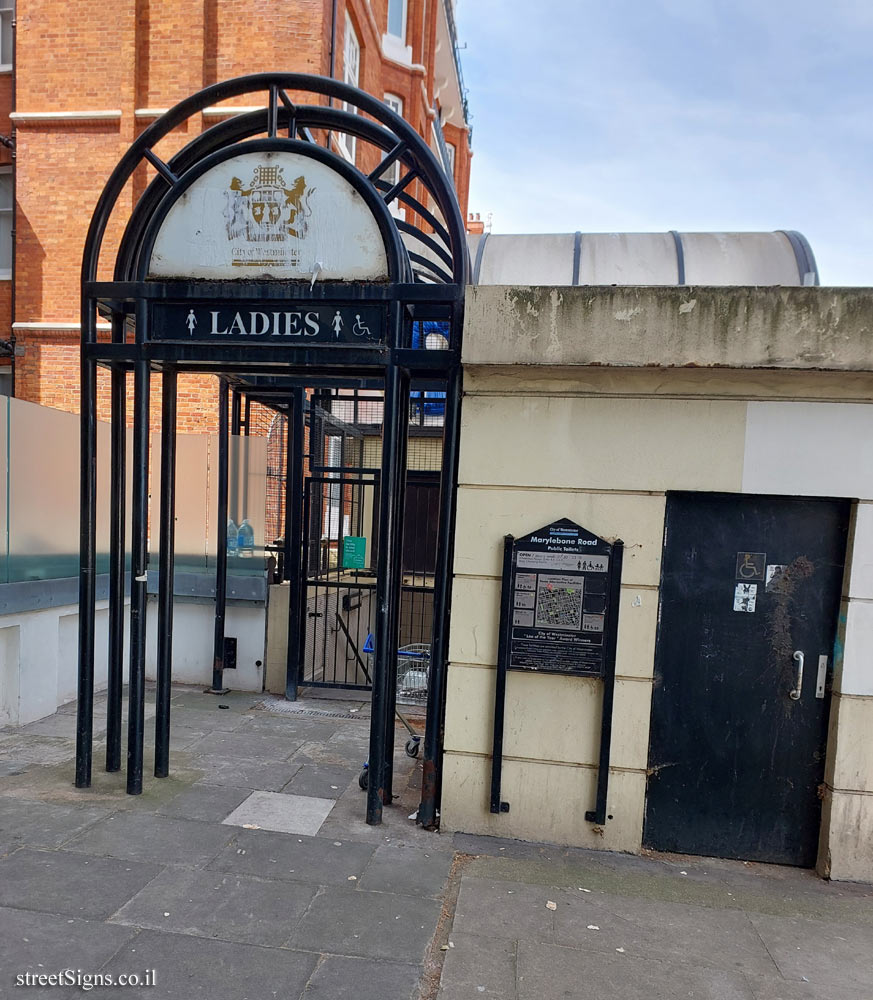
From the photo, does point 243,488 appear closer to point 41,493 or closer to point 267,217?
point 41,493

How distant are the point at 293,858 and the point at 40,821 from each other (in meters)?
1.72

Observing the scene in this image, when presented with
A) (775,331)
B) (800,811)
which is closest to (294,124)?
(775,331)

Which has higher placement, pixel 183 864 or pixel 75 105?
pixel 75 105

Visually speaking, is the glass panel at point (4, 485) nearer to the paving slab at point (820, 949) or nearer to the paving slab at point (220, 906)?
the paving slab at point (220, 906)

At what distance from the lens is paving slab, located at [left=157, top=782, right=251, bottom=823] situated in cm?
481

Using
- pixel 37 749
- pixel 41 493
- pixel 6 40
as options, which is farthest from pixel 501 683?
pixel 6 40

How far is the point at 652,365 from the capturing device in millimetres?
4359

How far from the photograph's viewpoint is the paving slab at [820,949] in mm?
3414

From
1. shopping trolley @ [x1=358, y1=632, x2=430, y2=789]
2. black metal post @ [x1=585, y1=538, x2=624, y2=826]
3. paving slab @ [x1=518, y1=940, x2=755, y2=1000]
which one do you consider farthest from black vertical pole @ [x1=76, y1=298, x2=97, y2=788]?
black metal post @ [x1=585, y1=538, x2=624, y2=826]

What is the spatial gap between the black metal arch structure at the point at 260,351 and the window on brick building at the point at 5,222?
29.1 feet

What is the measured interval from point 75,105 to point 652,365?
454 inches

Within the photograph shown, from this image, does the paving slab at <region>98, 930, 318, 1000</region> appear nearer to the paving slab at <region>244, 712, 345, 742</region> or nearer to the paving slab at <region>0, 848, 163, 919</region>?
the paving slab at <region>0, 848, 163, 919</region>

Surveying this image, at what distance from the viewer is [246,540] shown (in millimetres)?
8344

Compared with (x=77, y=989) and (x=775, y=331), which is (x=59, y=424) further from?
(x=775, y=331)
